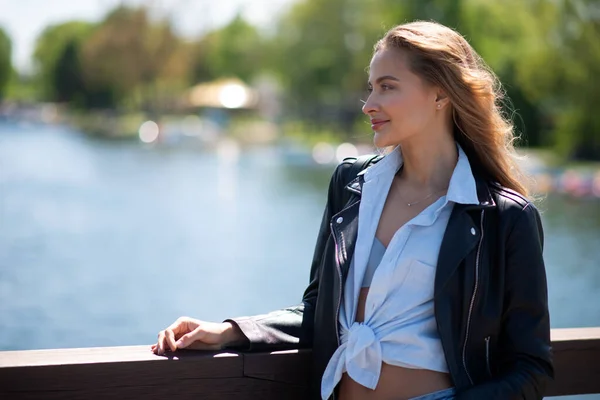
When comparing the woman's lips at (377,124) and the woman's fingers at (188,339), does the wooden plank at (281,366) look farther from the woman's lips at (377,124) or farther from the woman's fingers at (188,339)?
the woman's lips at (377,124)

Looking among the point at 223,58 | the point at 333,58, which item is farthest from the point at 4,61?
the point at 333,58

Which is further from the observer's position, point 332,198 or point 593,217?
point 593,217

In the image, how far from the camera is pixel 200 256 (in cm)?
1939

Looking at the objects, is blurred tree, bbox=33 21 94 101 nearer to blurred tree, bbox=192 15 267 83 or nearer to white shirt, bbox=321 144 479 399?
blurred tree, bbox=192 15 267 83

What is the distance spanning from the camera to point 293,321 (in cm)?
191

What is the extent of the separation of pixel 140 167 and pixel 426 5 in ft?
45.8

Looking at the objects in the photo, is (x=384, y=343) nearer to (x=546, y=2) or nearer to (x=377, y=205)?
(x=377, y=205)

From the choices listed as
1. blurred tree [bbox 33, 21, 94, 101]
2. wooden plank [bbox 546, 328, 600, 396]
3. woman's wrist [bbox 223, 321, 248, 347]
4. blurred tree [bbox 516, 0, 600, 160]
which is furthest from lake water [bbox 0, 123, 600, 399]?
blurred tree [bbox 33, 21, 94, 101]

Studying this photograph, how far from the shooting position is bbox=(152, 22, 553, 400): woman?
175 cm

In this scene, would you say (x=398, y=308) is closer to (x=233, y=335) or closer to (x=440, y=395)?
(x=440, y=395)

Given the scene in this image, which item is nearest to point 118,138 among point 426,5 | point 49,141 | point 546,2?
point 49,141

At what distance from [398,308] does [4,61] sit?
8909 centimetres

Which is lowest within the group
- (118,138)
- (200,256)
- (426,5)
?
(118,138)

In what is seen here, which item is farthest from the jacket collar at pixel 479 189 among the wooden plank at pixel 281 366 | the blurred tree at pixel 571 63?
the blurred tree at pixel 571 63
